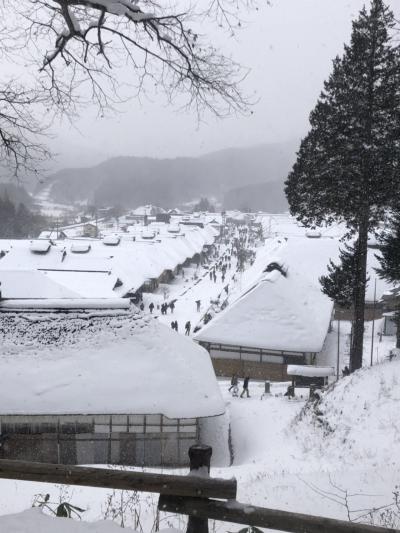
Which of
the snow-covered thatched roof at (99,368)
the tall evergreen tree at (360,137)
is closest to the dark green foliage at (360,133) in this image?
the tall evergreen tree at (360,137)

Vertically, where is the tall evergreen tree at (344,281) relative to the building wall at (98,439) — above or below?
above

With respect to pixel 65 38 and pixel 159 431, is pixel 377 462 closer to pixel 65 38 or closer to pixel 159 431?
pixel 159 431

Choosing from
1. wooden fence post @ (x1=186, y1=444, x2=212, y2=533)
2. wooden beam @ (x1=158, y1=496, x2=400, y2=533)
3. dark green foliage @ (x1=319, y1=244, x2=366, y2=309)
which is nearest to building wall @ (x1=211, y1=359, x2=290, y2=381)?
dark green foliage @ (x1=319, y1=244, x2=366, y2=309)

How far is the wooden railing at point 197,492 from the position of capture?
267cm

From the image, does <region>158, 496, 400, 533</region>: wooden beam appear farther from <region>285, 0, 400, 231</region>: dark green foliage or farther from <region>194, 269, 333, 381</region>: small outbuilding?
<region>194, 269, 333, 381</region>: small outbuilding

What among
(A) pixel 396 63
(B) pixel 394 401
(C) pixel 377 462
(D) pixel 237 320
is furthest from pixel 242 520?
(D) pixel 237 320

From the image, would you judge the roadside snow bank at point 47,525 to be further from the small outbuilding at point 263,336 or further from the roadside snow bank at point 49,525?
the small outbuilding at point 263,336

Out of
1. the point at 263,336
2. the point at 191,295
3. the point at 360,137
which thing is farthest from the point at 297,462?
the point at 191,295

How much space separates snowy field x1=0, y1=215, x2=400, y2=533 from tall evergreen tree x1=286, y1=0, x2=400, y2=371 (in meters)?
4.20

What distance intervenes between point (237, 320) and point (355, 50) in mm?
12967

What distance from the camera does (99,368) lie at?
38.2ft

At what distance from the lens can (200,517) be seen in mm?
2850

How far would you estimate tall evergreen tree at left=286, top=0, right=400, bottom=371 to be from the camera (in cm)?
1292

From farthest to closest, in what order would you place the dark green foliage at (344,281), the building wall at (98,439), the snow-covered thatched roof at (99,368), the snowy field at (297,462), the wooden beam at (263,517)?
1. the dark green foliage at (344,281)
2. the building wall at (98,439)
3. the snow-covered thatched roof at (99,368)
4. the snowy field at (297,462)
5. the wooden beam at (263,517)
